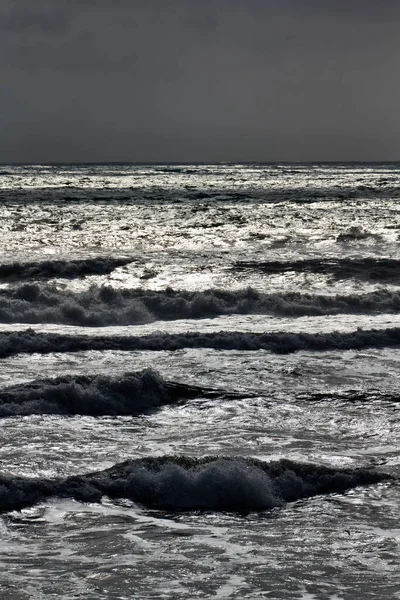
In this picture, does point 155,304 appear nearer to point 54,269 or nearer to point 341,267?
point 54,269

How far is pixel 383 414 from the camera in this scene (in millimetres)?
12359

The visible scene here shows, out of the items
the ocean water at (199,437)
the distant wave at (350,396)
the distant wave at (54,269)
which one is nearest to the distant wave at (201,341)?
the ocean water at (199,437)

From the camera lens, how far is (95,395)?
13.0m

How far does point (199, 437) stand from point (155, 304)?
42.1 feet

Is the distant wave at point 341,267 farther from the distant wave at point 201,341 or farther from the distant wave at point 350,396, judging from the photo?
the distant wave at point 350,396

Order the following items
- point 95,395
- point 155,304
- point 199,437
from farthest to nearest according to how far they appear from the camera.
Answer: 1. point 155,304
2. point 95,395
3. point 199,437

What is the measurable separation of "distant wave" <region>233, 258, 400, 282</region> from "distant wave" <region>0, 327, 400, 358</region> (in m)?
10.9

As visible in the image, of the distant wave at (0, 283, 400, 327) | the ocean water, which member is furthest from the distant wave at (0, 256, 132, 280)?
the distant wave at (0, 283, 400, 327)

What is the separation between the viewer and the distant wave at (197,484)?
8797mm

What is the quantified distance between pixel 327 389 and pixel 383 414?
1828 millimetres

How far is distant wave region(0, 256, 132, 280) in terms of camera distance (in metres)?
28.9

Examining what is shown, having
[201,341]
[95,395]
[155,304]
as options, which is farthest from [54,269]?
[95,395]

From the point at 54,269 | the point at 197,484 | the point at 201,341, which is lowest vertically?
the point at 201,341

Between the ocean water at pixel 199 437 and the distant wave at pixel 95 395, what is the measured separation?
0.03m
